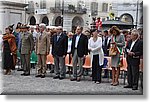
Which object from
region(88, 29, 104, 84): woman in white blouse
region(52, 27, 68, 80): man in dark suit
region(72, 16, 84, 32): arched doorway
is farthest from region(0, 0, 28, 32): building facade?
region(88, 29, 104, 84): woman in white blouse

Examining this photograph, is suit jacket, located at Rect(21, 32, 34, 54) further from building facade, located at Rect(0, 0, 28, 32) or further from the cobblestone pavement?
the cobblestone pavement

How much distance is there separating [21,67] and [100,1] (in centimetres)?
306

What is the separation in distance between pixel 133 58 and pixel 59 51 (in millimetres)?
1977

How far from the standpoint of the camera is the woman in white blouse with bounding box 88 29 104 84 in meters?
8.63

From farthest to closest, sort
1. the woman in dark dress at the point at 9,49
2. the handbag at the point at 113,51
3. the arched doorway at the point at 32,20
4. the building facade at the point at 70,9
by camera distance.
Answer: the arched doorway at the point at 32,20 → the woman in dark dress at the point at 9,49 → the handbag at the point at 113,51 → the building facade at the point at 70,9

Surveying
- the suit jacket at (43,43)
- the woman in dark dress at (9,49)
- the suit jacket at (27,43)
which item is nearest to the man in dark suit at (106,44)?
the suit jacket at (43,43)

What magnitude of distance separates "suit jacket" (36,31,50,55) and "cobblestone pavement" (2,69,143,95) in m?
0.59

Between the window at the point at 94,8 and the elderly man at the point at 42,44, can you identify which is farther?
the elderly man at the point at 42,44

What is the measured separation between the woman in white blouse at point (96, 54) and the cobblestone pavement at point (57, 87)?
0.24 metres

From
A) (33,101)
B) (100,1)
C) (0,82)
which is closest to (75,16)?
(100,1)

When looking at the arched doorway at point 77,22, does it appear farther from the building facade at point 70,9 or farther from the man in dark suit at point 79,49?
the man in dark suit at point 79,49

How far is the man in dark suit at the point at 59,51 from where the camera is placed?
9156 millimetres

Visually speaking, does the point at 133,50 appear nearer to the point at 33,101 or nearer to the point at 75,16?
the point at 75,16

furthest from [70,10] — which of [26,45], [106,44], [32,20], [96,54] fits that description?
[32,20]
